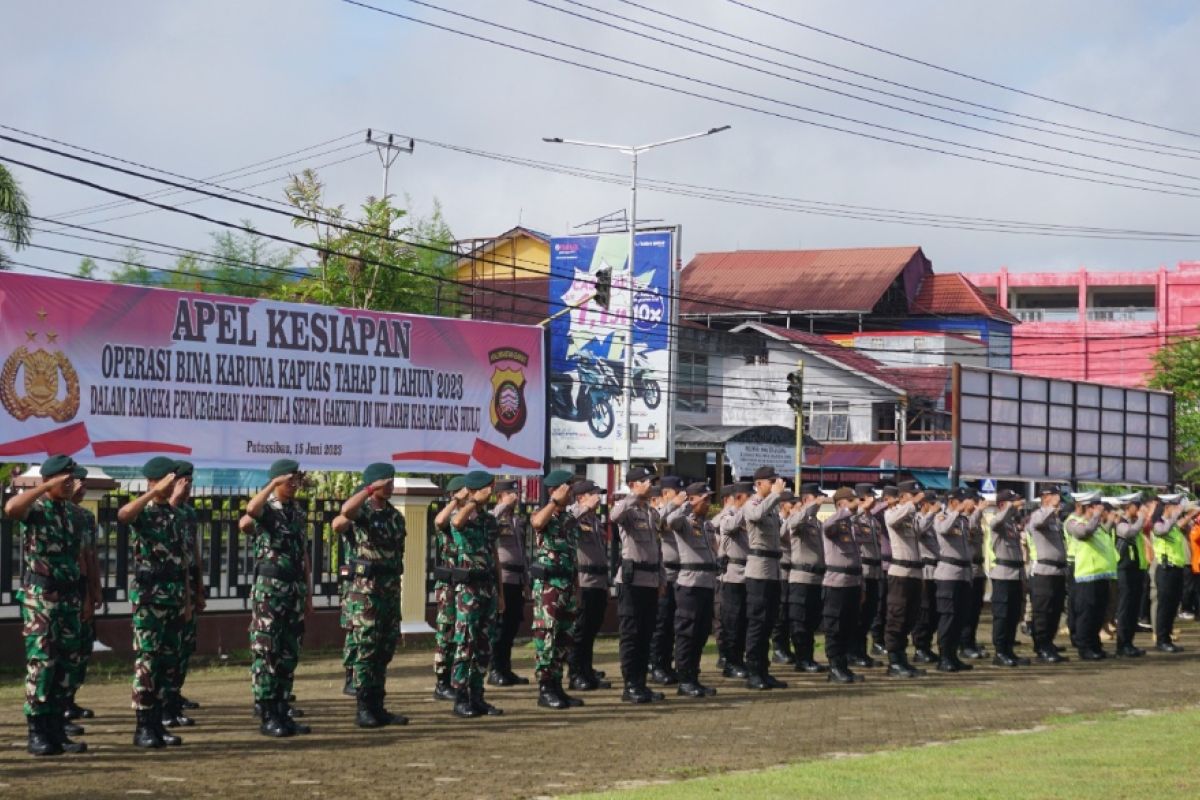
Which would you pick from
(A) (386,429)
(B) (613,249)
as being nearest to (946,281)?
(B) (613,249)

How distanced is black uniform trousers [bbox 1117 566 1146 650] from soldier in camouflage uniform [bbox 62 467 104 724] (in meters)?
11.5

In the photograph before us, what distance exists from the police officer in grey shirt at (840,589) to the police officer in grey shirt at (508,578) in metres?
2.68

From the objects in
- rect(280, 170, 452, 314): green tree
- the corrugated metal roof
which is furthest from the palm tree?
the corrugated metal roof

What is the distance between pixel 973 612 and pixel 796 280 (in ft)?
152

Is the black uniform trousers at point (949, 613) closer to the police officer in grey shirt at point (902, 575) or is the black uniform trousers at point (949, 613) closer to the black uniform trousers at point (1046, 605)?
the police officer in grey shirt at point (902, 575)

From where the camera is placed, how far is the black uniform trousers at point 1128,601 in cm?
1881

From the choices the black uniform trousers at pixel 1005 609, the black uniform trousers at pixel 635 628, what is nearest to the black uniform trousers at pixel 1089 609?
the black uniform trousers at pixel 1005 609

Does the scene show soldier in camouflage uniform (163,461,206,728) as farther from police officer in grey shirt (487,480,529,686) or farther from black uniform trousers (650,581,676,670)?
black uniform trousers (650,581,676,670)

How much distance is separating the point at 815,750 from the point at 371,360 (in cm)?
913

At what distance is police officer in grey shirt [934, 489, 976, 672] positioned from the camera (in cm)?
1631

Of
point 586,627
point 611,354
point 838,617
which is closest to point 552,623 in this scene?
point 586,627

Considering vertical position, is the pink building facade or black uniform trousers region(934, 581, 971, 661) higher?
the pink building facade

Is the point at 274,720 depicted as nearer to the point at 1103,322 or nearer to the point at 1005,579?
the point at 1005,579

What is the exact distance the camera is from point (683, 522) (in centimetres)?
1387
